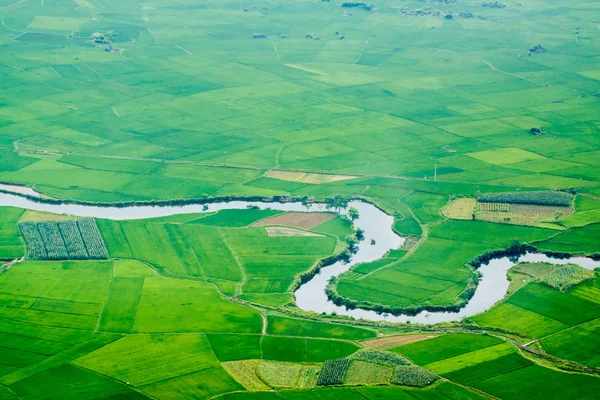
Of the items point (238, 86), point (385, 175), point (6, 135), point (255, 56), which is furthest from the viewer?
point (255, 56)

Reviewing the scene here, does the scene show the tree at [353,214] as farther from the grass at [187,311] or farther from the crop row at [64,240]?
the crop row at [64,240]

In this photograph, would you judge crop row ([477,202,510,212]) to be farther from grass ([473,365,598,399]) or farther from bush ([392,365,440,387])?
bush ([392,365,440,387])

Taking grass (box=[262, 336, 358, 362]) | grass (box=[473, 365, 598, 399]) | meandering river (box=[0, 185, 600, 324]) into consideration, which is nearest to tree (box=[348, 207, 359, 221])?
meandering river (box=[0, 185, 600, 324])

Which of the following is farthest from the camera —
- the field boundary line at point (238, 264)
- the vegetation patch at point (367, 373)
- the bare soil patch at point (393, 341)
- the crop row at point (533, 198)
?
the crop row at point (533, 198)

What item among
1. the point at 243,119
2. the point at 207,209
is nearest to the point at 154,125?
the point at 243,119

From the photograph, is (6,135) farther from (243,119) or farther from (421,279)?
(421,279)

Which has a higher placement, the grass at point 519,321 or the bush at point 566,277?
the bush at point 566,277

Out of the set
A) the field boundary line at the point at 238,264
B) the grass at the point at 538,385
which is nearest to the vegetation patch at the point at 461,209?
the field boundary line at the point at 238,264
